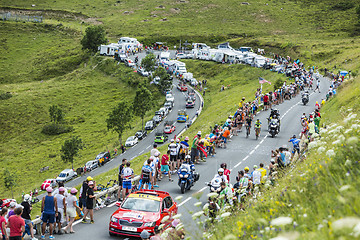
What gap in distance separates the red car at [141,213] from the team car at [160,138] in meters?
40.0

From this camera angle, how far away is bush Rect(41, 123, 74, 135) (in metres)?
72.0

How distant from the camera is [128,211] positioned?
48.7 ft

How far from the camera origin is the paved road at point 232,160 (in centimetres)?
1541

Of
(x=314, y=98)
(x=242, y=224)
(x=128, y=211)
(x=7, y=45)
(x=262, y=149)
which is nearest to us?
(x=242, y=224)

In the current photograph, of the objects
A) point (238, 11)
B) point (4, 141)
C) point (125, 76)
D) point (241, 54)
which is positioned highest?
point (238, 11)

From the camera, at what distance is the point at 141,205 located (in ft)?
49.6

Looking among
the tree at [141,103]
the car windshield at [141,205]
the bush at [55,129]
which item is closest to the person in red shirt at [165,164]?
the car windshield at [141,205]

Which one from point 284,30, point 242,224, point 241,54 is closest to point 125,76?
point 241,54

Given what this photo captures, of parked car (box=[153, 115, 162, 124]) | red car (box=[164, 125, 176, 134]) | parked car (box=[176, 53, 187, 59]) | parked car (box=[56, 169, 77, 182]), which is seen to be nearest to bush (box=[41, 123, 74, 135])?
parked car (box=[153, 115, 162, 124])

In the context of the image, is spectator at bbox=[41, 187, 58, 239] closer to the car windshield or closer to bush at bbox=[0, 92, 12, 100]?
the car windshield

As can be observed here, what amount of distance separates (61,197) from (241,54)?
86635 mm

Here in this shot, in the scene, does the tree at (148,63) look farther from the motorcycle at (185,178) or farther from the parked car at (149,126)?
the motorcycle at (185,178)

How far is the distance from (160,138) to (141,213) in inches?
1636

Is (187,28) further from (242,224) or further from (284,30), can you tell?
(242,224)
